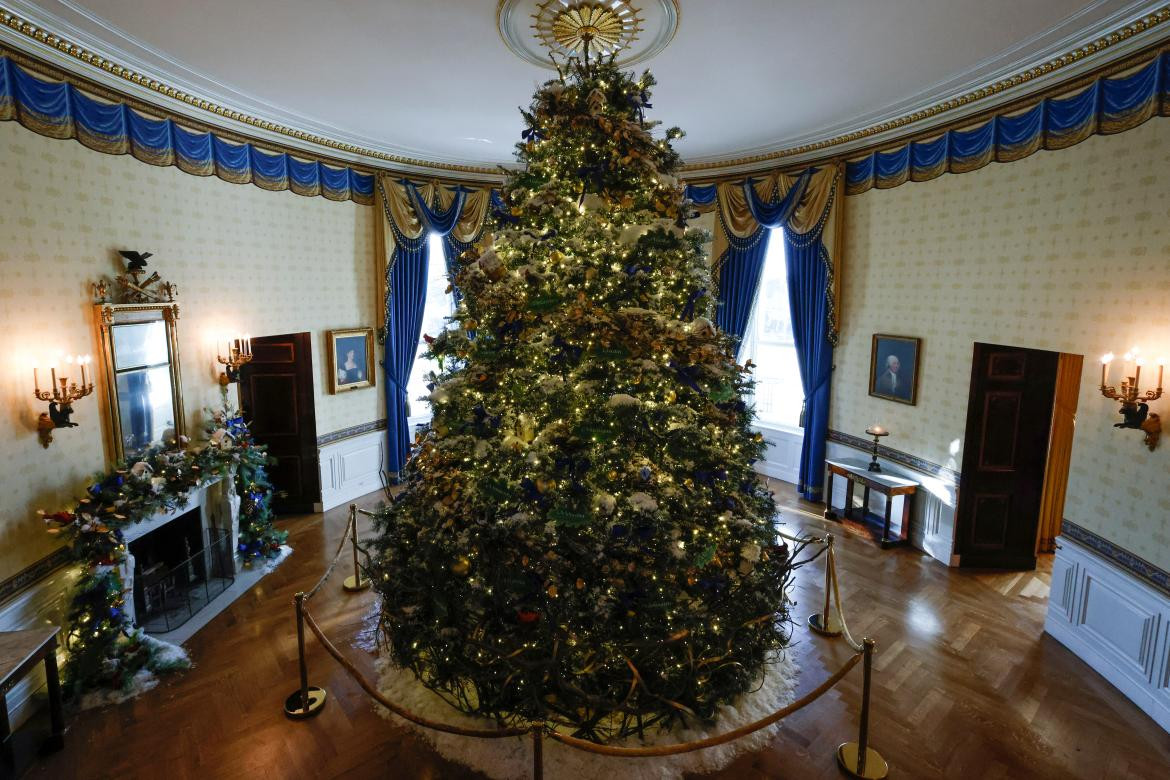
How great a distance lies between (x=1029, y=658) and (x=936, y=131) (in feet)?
18.2

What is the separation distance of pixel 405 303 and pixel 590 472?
6188 millimetres

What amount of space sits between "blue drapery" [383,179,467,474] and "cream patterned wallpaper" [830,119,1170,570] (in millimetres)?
6115

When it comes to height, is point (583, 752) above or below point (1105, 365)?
below

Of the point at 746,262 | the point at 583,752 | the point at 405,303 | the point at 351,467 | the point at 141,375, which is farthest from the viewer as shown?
the point at 746,262

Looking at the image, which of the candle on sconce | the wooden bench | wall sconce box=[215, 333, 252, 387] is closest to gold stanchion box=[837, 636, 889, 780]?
the candle on sconce

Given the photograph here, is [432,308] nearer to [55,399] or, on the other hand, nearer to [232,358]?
[232,358]

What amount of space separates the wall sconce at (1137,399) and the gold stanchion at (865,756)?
116 inches

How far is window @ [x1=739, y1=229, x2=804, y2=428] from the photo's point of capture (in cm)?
972

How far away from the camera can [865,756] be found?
4012mm

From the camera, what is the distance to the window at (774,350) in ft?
31.9

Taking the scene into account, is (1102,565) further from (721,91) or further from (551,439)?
(721,91)

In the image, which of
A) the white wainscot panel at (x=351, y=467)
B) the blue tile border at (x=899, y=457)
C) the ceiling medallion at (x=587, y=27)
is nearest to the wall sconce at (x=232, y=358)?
the white wainscot panel at (x=351, y=467)

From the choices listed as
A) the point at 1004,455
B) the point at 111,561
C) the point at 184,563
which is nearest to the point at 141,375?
the point at 111,561

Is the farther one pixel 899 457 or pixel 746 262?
pixel 746 262
